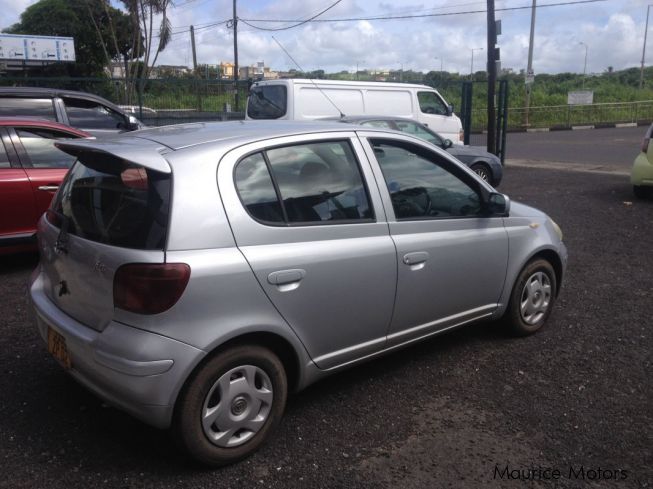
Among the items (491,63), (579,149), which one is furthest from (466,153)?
(579,149)

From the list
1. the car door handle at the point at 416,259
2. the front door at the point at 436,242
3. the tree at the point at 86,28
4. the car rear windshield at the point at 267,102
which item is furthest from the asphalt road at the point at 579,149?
the tree at the point at 86,28

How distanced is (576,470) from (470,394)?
0.83 metres

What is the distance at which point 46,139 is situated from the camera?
616 cm

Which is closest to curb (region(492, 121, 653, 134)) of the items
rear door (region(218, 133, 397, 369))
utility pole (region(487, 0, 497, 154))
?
utility pole (region(487, 0, 497, 154))

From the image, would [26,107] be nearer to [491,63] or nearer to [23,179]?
[23,179]

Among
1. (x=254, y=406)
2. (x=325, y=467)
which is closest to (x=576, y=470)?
(x=325, y=467)

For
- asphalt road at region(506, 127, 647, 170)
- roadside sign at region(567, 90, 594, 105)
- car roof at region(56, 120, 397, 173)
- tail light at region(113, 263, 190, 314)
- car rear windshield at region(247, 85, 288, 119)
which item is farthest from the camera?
roadside sign at region(567, 90, 594, 105)

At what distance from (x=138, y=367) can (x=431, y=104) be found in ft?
39.3

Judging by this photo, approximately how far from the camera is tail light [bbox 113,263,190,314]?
2.59 m

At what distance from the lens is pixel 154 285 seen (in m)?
2.58

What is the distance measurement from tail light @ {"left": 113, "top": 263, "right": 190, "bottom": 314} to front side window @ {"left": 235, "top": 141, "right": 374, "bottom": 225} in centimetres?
50

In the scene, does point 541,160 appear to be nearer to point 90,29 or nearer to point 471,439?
point 471,439

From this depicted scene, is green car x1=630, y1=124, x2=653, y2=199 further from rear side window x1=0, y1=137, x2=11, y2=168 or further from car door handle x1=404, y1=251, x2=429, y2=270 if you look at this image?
rear side window x1=0, y1=137, x2=11, y2=168

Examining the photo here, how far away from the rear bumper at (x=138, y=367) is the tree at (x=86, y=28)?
3788 cm
